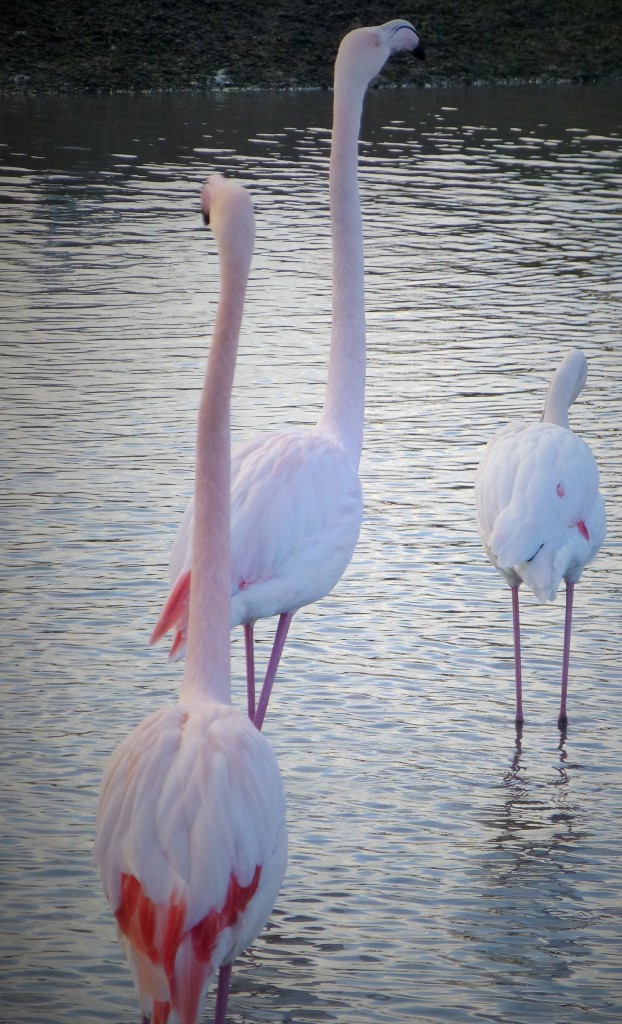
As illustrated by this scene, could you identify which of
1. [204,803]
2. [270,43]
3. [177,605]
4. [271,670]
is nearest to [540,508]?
[271,670]

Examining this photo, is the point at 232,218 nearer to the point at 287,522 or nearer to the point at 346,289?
the point at 287,522

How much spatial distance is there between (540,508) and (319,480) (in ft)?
4.26

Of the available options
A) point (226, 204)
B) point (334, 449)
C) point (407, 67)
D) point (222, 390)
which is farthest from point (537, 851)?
point (407, 67)

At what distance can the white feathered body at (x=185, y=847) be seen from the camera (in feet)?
9.70

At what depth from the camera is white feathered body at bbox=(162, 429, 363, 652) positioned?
4637 mm

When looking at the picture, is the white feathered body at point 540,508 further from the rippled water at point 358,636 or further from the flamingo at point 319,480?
the flamingo at point 319,480

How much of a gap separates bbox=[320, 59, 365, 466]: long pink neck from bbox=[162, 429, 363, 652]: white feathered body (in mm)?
150

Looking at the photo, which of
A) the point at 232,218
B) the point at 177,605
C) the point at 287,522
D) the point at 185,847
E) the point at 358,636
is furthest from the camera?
the point at 358,636

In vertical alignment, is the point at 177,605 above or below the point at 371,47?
below

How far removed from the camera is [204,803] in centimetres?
299

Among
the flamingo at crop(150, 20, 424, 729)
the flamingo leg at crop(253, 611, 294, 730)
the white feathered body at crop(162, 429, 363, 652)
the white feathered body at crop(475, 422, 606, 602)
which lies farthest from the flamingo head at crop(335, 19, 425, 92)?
the flamingo leg at crop(253, 611, 294, 730)

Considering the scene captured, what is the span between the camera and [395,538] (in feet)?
24.1

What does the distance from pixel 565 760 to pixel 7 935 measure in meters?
2.22

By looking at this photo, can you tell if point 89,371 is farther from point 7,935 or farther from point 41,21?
point 41,21
